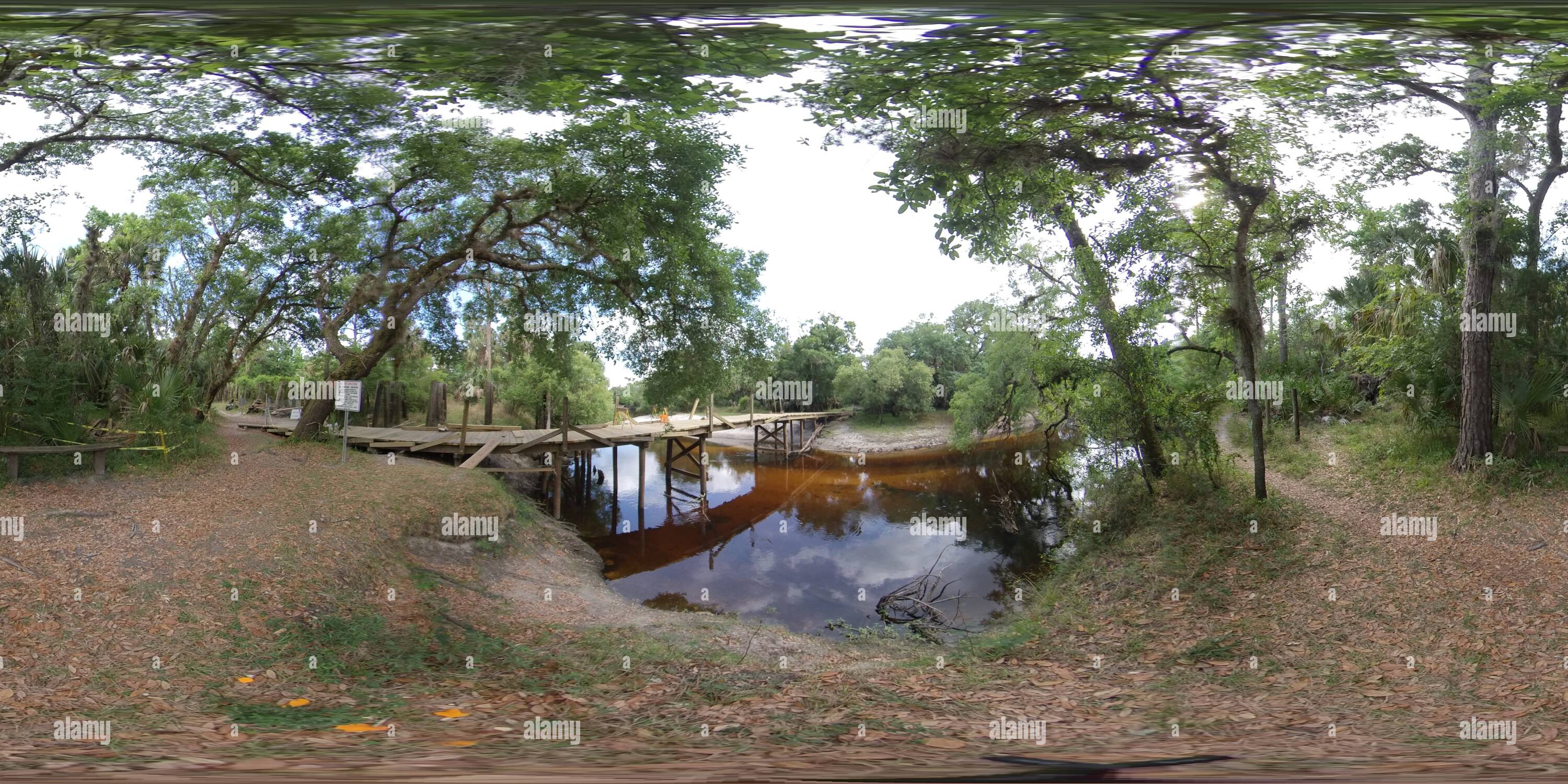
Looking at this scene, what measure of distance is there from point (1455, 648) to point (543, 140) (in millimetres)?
3132

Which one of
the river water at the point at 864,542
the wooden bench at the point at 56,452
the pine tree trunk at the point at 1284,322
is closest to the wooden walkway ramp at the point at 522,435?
the river water at the point at 864,542

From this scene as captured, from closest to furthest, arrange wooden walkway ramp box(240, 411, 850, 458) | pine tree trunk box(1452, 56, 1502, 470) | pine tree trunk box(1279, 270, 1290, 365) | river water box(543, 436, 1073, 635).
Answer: pine tree trunk box(1452, 56, 1502, 470) → pine tree trunk box(1279, 270, 1290, 365) → wooden walkway ramp box(240, 411, 850, 458) → river water box(543, 436, 1073, 635)

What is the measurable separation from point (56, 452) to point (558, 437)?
5411mm

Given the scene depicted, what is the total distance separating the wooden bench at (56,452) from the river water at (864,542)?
404 centimetres

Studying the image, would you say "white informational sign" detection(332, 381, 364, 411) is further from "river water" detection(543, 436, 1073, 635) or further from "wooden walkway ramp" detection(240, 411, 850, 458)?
"river water" detection(543, 436, 1073, 635)

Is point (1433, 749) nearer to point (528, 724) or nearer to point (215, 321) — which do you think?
point (528, 724)

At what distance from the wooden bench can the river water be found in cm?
404

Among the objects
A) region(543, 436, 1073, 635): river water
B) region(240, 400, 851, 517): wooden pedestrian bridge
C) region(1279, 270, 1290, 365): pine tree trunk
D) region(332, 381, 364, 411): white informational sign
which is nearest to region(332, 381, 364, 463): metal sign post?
region(332, 381, 364, 411): white informational sign

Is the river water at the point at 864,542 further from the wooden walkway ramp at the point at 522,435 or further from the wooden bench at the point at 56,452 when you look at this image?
the wooden bench at the point at 56,452

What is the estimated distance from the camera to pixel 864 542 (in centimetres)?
564

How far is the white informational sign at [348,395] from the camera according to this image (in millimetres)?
2506

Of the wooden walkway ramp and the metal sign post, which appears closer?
the metal sign post

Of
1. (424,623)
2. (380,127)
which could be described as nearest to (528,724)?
(424,623)

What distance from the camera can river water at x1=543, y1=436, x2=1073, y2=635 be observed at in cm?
504
